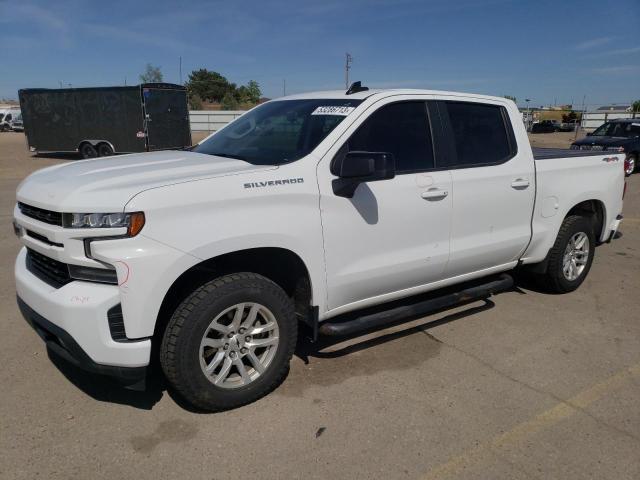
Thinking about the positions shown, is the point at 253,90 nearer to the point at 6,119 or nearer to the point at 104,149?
the point at 6,119

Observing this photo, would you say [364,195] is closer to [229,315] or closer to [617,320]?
[229,315]

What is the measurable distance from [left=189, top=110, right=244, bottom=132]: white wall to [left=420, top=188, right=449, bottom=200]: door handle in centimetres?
3296

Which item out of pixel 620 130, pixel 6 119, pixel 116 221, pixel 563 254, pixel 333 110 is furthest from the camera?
pixel 6 119

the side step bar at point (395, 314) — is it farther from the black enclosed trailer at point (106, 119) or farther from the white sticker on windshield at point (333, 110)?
the black enclosed trailer at point (106, 119)

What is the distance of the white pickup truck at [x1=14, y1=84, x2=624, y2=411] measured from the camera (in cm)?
267

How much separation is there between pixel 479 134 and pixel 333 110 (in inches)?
53.2

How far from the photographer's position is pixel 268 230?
2.99 m

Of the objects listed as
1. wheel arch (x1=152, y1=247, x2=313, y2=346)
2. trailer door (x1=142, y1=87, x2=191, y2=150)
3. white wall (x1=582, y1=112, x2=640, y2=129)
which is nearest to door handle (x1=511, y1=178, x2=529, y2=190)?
wheel arch (x1=152, y1=247, x2=313, y2=346)

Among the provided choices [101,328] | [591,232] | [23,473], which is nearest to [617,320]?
[591,232]

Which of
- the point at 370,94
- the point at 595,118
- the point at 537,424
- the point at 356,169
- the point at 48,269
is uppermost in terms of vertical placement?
the point at 595,118

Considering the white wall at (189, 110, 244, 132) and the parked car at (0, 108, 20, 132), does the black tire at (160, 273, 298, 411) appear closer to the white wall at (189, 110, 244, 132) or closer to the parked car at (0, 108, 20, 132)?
the white wall at (189, 110, 244, 132)

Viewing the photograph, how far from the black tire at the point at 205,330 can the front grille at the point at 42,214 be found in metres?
0.80

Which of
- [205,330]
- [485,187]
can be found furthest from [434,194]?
[205,330]

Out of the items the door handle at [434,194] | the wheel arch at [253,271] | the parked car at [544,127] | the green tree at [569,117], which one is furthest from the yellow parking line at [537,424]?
the green tree at [569,117]
